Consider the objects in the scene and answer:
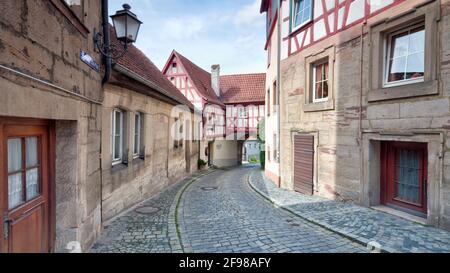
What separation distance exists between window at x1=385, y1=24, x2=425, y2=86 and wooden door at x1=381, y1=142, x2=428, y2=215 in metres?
1.37

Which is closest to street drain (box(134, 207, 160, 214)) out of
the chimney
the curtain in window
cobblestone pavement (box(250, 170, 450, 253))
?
cobblestone pavement (box(250, 170, 450, 253))

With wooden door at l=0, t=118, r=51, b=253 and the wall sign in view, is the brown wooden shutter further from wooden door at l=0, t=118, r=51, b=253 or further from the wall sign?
wooden door at l=0, t=118, r=51, b=253

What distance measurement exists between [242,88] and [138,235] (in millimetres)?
19784

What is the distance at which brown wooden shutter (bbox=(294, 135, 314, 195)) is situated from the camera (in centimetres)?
754

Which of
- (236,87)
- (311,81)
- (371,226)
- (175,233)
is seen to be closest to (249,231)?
(175,233)

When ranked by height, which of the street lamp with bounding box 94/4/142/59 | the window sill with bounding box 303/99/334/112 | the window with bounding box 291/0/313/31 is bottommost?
the window sill with bounding box 303/99/334/112

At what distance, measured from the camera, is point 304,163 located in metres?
7.84

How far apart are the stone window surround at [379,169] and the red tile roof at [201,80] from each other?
45.7ft

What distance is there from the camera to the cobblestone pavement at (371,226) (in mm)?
3918

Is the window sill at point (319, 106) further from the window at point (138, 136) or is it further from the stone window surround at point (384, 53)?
the window at point (138, 136)

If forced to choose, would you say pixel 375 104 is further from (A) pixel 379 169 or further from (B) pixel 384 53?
(A) pixel 379 169

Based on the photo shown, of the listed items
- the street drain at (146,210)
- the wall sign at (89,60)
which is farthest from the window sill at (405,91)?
the street drain at (146,210)

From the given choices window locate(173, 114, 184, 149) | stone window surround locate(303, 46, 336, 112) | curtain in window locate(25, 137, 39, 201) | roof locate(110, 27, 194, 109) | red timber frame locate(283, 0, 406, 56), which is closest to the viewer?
curtain in window locate(25, 137, 39, 201)

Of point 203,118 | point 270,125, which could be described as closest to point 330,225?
point 270,125
